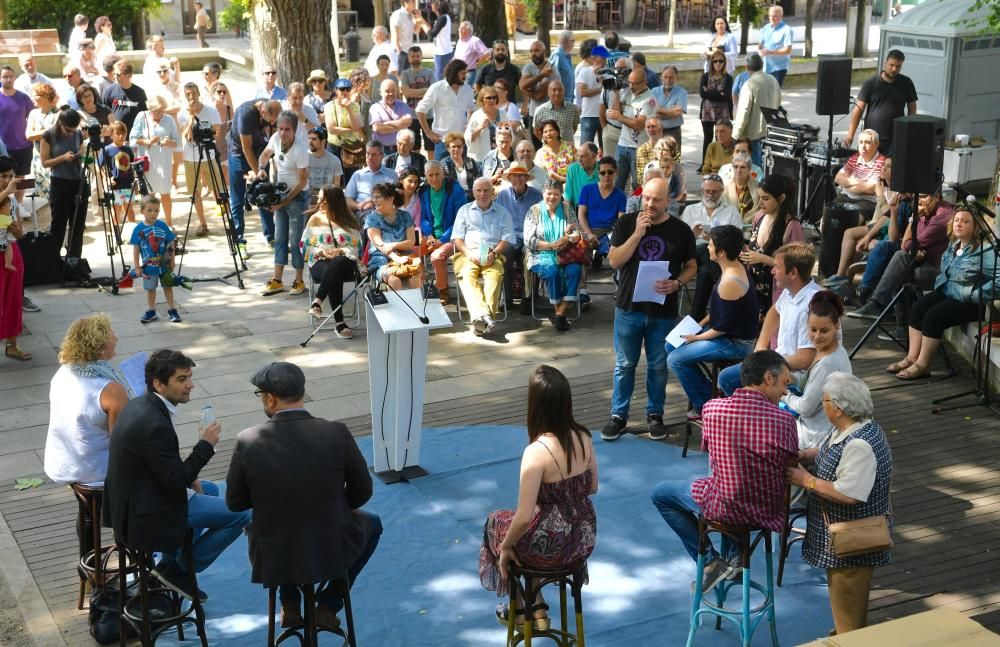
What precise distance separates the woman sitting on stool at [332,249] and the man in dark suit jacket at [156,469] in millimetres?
4770

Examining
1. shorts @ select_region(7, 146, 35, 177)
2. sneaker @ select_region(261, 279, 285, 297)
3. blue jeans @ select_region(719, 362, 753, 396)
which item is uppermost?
shorts @ select_region(7, 146, 35, 177)

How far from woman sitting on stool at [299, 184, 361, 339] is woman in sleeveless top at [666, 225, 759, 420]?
365 centimetres

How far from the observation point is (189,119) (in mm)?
13438

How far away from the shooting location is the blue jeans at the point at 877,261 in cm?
982

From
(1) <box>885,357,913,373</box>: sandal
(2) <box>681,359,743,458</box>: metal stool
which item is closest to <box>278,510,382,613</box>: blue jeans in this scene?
(2) <box>681,359,743,458</box>: metal stool

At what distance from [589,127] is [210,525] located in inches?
409

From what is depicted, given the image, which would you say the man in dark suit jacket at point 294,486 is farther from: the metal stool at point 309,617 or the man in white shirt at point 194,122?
the man in white shirt at point 194,122

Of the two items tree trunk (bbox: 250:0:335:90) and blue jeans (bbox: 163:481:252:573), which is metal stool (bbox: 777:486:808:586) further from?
tree trunk (bbox: 250:0:335:90)

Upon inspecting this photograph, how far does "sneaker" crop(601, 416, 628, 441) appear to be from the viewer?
7.72 metres

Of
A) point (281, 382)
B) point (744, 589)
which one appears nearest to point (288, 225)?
point (281, 382)

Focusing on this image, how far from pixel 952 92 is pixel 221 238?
336 inches

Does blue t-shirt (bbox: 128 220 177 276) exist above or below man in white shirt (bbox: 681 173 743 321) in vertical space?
below

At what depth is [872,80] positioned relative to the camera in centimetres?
1311

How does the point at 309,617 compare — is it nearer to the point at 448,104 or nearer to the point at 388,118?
the point at 388,118
